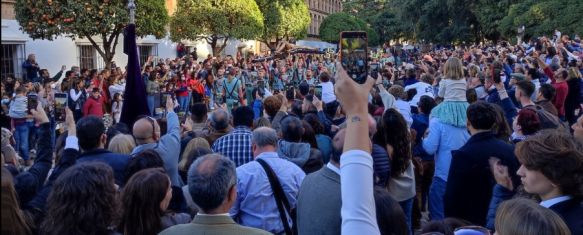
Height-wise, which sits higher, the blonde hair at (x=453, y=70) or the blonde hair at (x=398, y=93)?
the blonde hair at (x=453, y=70)

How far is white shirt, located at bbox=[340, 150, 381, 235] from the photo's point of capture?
185cm

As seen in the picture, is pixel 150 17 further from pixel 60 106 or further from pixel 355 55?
pixel 355 55

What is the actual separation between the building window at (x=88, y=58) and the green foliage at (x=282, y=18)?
13.6 m

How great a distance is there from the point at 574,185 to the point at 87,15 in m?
19.8

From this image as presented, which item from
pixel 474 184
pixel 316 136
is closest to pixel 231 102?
pixel 316 136

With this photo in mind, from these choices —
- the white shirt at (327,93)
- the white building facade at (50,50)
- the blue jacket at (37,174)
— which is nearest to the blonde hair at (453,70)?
the white shirt at (327,93)

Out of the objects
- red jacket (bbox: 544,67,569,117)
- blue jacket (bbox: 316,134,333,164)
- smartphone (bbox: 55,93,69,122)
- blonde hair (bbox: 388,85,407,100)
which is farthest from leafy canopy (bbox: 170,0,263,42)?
blue jacket (bbox: 316,134,333,164)

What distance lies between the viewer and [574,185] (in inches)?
119

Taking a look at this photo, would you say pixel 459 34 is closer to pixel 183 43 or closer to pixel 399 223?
pixel 183 43

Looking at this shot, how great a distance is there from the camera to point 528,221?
2.45m

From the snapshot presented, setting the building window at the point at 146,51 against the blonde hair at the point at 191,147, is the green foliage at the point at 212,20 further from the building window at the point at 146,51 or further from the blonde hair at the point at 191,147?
the blonde hair at the point at 191,147

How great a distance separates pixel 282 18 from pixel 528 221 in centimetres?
4010

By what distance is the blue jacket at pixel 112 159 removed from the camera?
451cm

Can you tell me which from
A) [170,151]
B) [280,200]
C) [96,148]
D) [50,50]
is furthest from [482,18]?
[96,148]
